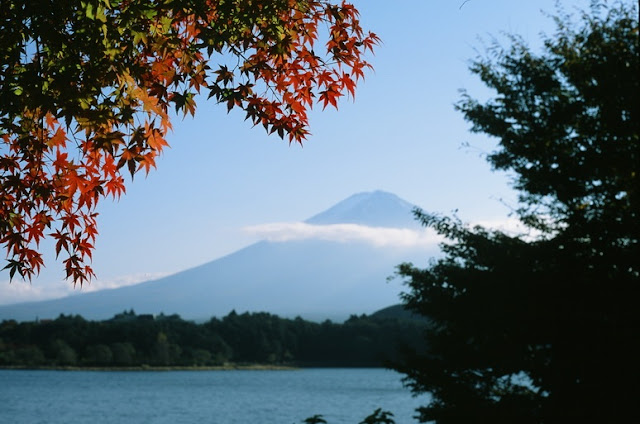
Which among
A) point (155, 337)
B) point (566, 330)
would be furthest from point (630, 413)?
point (155, 337)

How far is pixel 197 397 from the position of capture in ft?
204

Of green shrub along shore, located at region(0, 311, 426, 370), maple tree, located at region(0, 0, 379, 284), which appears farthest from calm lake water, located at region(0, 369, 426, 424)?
maple tree, located at region(0, 0, 379, 284)

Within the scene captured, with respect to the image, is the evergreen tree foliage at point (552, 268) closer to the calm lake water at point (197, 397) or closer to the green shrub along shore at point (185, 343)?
the calm lake water at point (197, 397)

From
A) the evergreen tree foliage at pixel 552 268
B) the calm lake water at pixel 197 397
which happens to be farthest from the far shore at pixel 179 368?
the evergreen tree foliage at pixel 552 268

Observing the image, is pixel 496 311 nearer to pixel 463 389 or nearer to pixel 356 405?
pixel 463 389

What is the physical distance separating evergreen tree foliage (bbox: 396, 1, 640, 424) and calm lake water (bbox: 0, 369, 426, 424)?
28.9 meters

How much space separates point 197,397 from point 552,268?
5557 centimetres

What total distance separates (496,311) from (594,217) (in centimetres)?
211

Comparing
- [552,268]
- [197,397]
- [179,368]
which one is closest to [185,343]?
[179,368]

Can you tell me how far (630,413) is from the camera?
9609mm

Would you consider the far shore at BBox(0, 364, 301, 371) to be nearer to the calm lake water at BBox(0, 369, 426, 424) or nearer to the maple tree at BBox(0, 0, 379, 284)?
the calm lake water at BBox(0, 369, 426, 424)

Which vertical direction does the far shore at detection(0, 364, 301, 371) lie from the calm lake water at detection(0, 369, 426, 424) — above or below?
above

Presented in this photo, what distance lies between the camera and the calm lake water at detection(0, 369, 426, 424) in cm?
4775

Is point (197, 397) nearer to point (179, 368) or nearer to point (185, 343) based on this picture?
point (185, 343)
